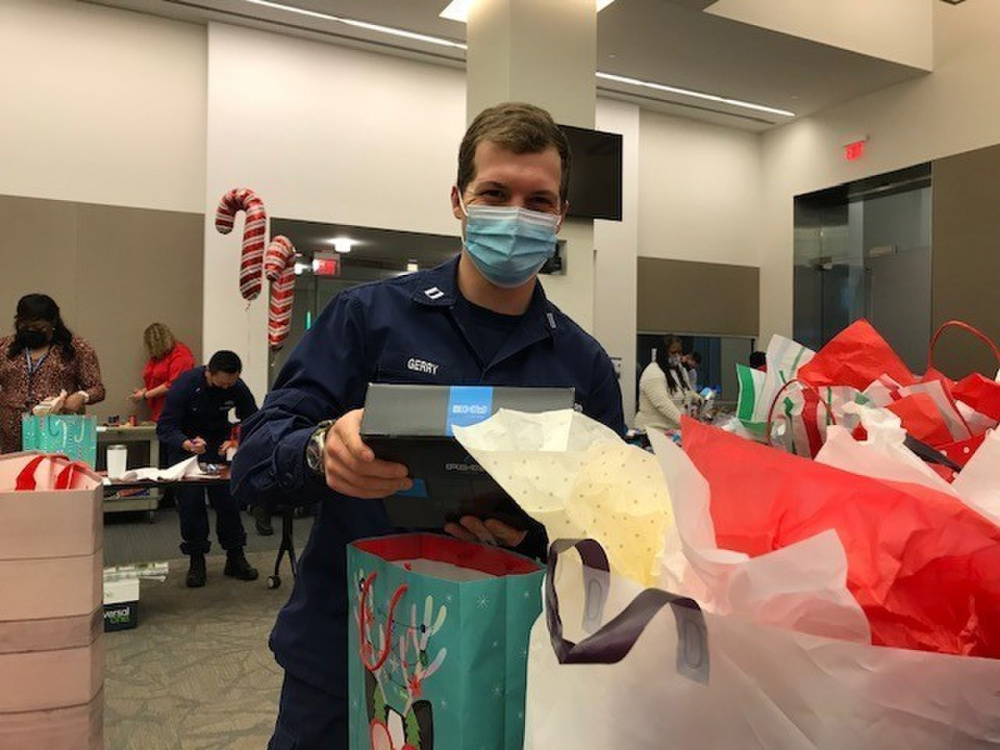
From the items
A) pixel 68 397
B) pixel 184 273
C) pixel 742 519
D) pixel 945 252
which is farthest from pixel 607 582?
pixel 945 252

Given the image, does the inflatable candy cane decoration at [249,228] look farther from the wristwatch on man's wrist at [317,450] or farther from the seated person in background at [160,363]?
the wristwatch on man's wrist at [317,450]

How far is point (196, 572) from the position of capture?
468cm

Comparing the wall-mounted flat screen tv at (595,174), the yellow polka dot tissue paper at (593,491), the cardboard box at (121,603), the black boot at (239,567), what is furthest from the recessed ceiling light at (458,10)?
the yellow polka dot tissue paper at (593,491)

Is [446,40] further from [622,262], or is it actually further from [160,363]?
[160,363]

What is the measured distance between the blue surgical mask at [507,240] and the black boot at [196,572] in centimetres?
399

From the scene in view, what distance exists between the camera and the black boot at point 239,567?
189 inches

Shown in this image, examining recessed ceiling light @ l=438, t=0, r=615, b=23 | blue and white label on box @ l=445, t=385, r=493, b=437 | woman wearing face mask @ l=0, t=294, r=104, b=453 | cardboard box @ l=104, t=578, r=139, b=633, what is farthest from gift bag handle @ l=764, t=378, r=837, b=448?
recessed ceiling light @ l=438, t=0, r=615, b=23

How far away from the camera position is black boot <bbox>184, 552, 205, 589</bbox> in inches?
182

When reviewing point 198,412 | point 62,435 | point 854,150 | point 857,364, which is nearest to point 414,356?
point 857,364

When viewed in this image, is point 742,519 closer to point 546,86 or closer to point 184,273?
point 546,86

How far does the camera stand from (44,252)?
6445 mm

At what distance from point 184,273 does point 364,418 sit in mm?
6823

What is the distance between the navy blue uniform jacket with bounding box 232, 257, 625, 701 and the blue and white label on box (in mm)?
335

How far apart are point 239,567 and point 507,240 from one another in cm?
418
